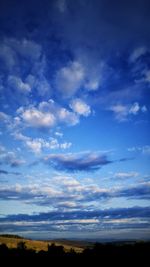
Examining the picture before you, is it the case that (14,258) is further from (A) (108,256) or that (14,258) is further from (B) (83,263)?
(A) (108,256)

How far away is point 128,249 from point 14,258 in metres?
34.3

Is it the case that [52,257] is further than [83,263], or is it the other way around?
[52,257]

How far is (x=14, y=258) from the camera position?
286ft

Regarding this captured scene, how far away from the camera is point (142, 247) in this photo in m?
95.4

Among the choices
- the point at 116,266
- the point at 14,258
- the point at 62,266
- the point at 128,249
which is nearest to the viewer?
the point at 116,266

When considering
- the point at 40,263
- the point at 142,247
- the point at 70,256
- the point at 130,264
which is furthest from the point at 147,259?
the point at 40,263

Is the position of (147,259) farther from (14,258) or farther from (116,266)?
(14,258)

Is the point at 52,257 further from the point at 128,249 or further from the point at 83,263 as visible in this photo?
the point at 128,249

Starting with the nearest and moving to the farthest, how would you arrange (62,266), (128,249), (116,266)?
(116,266) < (62,266) < (128,249)

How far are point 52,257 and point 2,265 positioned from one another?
586 inches

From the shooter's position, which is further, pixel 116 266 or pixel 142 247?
pixel 142 247

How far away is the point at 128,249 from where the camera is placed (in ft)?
306

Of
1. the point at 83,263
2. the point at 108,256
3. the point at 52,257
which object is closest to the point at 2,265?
the point at 52,257

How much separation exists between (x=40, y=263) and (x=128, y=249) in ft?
91.8
